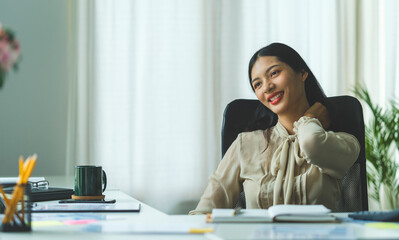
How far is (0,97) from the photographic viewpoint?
3334 millimetres

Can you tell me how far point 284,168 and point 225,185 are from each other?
0.72ft

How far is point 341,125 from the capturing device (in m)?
2.02

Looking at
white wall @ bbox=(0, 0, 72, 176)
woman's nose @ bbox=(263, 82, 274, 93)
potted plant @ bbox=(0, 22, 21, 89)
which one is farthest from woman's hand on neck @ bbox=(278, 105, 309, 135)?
white wall @ bbox=(0, 0, 72, 176)

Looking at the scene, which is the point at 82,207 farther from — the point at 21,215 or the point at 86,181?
the point at 21,215

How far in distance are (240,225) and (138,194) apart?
243cm

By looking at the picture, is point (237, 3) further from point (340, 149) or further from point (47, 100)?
point (340, 149)

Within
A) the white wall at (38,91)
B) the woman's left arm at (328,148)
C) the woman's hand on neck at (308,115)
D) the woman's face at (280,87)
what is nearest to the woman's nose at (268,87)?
the woman's face at (280,87)

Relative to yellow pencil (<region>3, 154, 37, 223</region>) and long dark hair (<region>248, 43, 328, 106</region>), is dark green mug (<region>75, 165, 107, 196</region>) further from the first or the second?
long dark hair (<region>248, 43, 328, 106</region>)

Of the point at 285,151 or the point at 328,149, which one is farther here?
the point at 285,151

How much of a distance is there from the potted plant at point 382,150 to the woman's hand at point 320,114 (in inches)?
64.9

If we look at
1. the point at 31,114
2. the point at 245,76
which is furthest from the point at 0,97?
the point at 245,76

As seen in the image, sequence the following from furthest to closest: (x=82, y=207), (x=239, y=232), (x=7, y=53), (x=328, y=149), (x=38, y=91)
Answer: (x=38, y=91) → (x=328, y=149) → (x=82, y=207) → (x=239, y=232) → (x=7, y=53)

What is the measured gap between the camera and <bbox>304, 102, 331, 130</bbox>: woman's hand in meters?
2.04

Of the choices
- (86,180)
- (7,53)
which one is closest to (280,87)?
(86,180)
